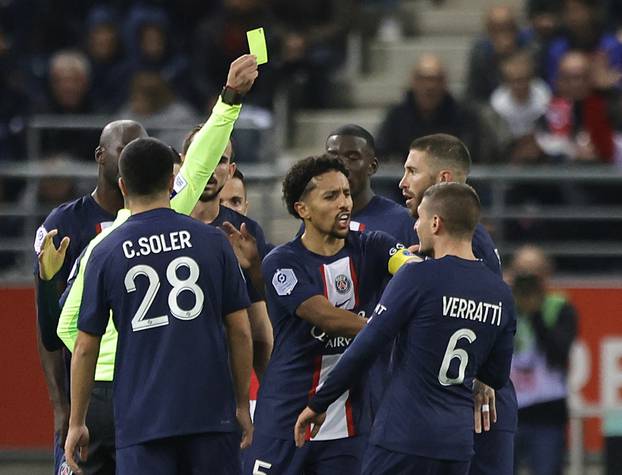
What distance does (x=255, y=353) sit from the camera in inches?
321

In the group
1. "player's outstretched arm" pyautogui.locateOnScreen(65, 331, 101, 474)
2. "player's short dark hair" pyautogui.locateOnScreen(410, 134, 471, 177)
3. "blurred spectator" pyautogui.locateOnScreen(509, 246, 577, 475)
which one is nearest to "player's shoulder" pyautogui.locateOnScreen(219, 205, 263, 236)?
"player's short dark hair" pyautogui.locateOnScreen(410, 134, 471, 177)

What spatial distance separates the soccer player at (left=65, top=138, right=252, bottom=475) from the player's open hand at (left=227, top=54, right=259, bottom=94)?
0.73 metres

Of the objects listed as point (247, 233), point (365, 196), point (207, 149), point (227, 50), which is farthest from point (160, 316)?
point (227, 50)

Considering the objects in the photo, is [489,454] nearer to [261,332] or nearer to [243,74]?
[261,332]

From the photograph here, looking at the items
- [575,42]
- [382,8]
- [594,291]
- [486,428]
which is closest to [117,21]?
[382,8]

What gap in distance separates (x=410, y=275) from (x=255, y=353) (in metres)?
1.52

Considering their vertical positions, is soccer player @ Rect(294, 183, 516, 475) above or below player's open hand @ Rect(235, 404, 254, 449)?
above

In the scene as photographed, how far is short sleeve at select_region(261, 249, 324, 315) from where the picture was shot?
7578mm

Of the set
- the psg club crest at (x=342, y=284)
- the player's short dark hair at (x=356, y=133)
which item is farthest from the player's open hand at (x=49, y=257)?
the player's short dark hair at (x=356, y=133)

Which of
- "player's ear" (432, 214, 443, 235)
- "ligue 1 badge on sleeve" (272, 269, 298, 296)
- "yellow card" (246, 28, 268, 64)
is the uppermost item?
"yellow card" (246, 28, 268, 64)

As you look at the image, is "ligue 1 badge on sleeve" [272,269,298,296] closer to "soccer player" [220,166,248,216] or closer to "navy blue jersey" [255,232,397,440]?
"navy blue jersey" [255,232,397,440]

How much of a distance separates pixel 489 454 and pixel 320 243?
1.29 metres

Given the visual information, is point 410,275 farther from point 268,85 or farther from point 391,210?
point 268,85

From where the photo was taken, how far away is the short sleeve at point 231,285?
268 inches
